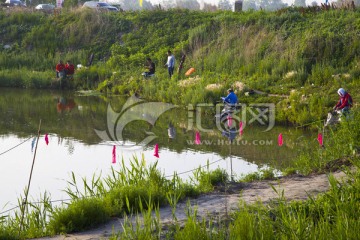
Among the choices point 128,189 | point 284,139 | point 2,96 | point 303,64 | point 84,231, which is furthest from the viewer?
point 2,96

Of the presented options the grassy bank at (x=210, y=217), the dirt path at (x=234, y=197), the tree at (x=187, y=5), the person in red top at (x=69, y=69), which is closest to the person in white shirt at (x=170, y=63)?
the person in red top at (x=69, y=69)

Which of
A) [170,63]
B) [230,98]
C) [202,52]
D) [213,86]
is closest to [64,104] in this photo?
[170,63]

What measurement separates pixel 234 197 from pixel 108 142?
27.2ft

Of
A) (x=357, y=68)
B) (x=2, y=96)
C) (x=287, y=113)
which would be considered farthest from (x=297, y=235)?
(x=2, y=96)

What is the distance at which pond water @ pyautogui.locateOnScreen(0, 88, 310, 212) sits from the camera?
44.7 ft

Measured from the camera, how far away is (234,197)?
1028 centimetres

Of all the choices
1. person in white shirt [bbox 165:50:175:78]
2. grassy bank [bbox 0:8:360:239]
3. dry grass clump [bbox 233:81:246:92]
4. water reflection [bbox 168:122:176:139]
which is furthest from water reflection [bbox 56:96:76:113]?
dry grass clump [bbox 233:81:246:92]

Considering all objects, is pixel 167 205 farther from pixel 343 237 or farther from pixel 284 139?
pixel 284 139

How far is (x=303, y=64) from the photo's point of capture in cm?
2452

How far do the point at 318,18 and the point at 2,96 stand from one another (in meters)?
14.3

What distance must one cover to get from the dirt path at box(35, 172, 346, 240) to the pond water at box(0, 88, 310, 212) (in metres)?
0.92

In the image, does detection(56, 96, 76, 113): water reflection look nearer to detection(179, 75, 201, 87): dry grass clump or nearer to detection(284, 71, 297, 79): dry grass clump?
detection(179, 75, 201, 87): dry grass clump

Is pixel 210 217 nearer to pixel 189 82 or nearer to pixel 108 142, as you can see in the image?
pixel 108 142

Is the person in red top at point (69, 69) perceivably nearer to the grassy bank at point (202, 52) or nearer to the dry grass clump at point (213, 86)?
the grassy bank at point (202, 52)
